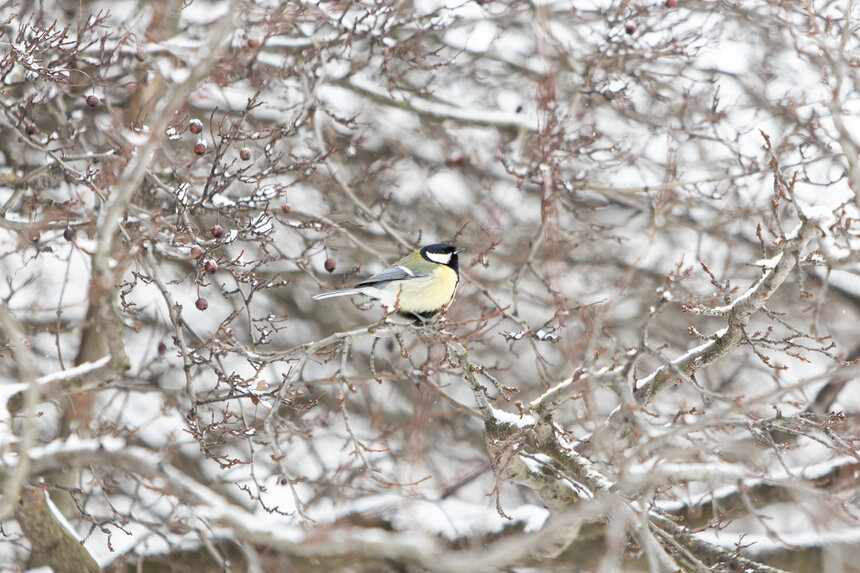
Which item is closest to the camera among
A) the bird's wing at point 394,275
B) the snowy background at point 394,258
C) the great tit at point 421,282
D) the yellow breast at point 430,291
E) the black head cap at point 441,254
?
the snowy background at point 394,258

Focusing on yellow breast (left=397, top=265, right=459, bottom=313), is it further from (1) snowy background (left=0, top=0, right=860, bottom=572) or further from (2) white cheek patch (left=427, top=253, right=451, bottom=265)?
(1) snowy background (left=0, top=0, right=860, bottom=572)

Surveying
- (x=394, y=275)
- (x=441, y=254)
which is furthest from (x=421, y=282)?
(x=441, y=254)

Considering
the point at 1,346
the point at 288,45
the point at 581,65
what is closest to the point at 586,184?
the point at 581,65

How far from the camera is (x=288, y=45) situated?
6477 millimetres

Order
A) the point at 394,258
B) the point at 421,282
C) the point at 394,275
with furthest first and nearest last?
the point at 394,258
the point at 421,282
the point at 394,275

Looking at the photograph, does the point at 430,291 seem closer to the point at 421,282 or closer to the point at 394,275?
the point at 421,282

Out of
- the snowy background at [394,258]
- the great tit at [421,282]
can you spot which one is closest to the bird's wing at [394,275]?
A: the great tit at [421,282]

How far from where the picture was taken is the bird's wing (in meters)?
5.97

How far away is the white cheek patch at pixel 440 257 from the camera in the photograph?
6.63m

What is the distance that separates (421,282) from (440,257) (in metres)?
0.43

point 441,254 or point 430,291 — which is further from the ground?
point 441,254

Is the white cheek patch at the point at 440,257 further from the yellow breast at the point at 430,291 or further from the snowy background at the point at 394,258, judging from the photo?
the snowy background at the point at 394,258

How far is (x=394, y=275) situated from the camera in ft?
20.1

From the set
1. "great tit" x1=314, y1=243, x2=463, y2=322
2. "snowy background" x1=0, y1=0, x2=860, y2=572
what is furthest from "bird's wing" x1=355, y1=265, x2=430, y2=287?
"snowy background" x1=0, y1=0, x2=860, y2=572
